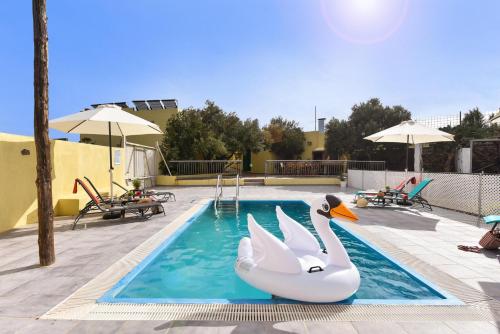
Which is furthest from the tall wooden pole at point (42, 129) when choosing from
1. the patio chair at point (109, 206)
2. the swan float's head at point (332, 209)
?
the swan float's head at point (332, 209)

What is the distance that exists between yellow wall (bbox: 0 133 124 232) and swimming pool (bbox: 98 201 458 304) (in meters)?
4.18

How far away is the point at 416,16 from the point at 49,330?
1148cm

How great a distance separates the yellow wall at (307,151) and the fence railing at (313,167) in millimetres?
10586

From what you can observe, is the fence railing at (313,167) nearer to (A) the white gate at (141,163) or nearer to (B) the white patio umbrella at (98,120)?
(A) the white gate at (141,163)

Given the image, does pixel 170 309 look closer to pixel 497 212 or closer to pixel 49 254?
pixel 49 254

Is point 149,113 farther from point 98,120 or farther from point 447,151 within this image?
point 447,151

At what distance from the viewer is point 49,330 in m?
2.63

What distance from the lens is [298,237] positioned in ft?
13.0

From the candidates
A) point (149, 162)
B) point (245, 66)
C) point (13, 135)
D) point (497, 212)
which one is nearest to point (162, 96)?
point (149, 162)

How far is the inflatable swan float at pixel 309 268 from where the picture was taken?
10.2ft

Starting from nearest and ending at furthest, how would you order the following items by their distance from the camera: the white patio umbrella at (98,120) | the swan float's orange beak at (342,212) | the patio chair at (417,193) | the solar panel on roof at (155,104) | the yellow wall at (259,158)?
the swan float's orange beak at (342,212)
the white patio umbrella at (98,120)
the patio chair at (417,193)
the solar panel on roof at (155,104)
the yellow wall at (259,158)

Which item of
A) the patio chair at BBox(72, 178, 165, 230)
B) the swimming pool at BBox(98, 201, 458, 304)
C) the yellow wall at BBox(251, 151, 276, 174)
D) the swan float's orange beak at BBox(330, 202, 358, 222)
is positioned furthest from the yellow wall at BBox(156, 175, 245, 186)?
the swan float's orange beak at BBox(330, 202, 358, 222)

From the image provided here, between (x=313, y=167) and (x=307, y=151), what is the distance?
39.6 feet

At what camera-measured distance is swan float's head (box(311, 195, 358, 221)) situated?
3226 millimetres
